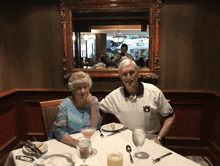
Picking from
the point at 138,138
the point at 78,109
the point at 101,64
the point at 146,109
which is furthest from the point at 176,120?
the point at 138,138

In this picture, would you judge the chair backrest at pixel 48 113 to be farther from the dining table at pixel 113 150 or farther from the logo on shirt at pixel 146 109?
the logo on shirt at pixel 146 109

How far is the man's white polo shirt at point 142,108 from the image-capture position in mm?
1866

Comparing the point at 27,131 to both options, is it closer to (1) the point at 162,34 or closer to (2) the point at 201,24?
(1) the point at 162,34

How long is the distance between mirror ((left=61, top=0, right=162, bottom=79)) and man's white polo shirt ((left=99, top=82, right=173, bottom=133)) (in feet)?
3.60

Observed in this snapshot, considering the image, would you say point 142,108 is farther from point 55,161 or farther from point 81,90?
point 55,161

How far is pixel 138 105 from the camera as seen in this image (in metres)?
1.86

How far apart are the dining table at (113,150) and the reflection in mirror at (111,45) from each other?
5.37 feet

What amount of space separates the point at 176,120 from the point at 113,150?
6.57 feet

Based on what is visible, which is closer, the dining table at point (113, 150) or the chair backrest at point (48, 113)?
the dining table at point (113, 150)

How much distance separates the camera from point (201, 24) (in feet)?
9.13

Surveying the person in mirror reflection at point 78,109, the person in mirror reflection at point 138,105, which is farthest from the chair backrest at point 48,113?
the person in mirror reflection at point 138,105

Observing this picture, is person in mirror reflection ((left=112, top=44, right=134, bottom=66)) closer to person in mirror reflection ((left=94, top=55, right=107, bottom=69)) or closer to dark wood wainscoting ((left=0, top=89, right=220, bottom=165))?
person in mirror reflection ((left=94, top=55, right=107, bottom=69))

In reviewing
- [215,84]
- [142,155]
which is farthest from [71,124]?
[215,84]

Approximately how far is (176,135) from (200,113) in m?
0.55
